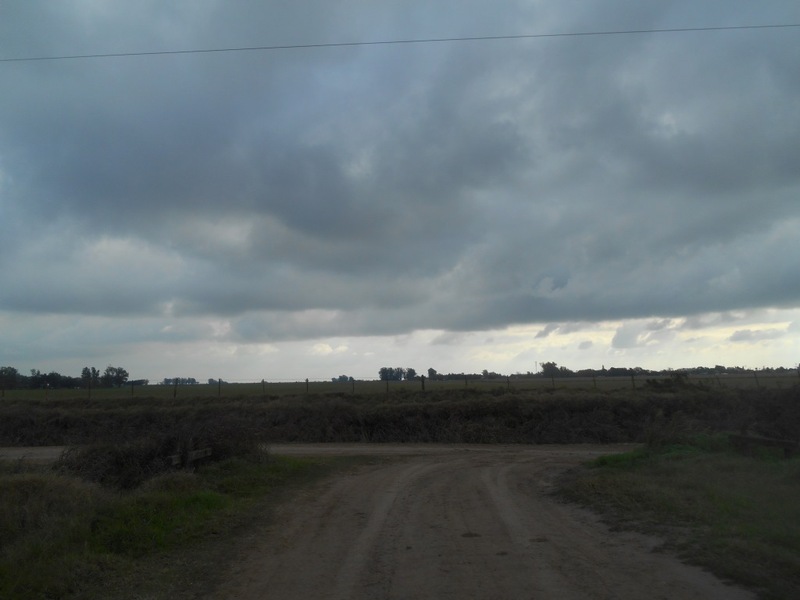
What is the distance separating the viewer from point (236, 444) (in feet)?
57.2

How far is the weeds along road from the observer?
681 cm

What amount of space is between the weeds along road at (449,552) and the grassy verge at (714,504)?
1.30 feet

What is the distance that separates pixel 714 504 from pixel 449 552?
4.49m

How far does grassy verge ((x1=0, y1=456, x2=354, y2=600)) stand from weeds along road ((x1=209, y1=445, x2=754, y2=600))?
0.65 m

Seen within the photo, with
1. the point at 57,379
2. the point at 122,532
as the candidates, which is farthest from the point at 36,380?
the point at 122,532

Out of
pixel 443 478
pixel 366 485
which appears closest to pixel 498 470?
pixel 443 478

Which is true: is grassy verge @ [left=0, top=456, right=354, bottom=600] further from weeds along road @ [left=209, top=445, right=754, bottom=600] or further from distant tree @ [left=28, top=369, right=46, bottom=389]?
distant tree @ [left=28, top=369, right=46, bottom=389]

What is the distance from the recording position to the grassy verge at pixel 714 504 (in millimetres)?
7141

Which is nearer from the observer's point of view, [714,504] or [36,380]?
[714,504]

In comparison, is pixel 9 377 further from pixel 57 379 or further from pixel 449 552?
pixel 449 552

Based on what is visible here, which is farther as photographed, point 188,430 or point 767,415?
point 767,415

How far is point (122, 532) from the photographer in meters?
9.59

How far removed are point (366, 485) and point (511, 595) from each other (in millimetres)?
8734

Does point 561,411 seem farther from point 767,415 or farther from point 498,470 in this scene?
point 498,470
